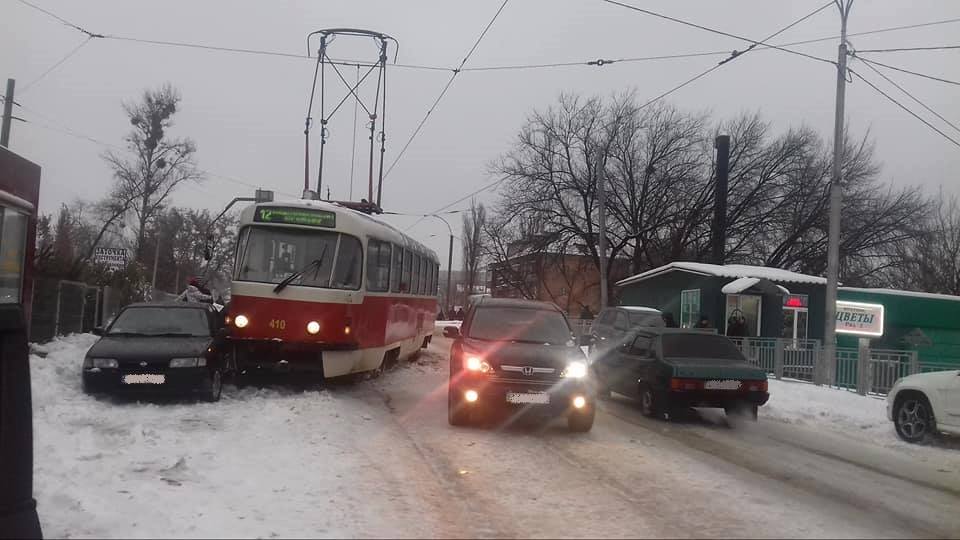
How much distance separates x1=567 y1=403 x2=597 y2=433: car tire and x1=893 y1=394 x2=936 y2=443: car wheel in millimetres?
4585

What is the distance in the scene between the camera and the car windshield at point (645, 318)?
20859 millimetres

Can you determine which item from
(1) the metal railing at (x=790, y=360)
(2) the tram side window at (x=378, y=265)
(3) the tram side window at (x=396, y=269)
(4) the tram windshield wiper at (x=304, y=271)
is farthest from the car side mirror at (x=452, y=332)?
(1) the metal railing at (x=790, y=360)

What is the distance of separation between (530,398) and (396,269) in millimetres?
5832

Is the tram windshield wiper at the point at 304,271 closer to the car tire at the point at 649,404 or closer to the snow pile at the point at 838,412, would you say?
the car tire at the point at 649,404

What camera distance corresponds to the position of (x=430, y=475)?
23.5 ft

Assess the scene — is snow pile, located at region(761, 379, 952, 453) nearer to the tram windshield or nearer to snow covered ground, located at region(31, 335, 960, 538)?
snow covered ground, located at region(31, 335, 960, 538)

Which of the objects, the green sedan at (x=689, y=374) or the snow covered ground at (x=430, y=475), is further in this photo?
the green sedan at (x=689, y=374)

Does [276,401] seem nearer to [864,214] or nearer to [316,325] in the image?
Result: [316,325]

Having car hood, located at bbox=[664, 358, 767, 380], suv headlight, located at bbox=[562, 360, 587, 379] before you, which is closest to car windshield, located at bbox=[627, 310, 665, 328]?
car hood, located at bbox=[664, 358, 767, 380]

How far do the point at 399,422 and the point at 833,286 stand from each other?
1100 cm

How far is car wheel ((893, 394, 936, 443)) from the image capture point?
1025 cm

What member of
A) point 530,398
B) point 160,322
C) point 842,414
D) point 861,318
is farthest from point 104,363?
point 861,318

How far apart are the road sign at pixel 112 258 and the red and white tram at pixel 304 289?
41.0ft

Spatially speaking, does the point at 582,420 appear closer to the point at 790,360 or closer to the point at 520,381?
the point at 520,381
